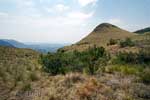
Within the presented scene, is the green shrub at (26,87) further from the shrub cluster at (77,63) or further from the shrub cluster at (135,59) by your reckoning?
the shrub cluster at (135,59)

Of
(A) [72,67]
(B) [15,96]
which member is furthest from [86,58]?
(B) [15,96]

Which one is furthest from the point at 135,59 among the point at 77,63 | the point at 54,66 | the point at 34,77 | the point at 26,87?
the point at 26,87

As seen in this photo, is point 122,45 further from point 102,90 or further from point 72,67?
point 102,90

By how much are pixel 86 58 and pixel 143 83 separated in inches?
248

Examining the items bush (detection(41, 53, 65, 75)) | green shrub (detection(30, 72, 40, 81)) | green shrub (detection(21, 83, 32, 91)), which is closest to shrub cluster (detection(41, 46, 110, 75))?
bush (detection(41, 53, 65, 75))

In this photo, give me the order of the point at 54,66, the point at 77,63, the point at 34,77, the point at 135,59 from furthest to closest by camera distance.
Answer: the point at 135,59 < the point at 54,66 < the point at 77,63 < the point at 34,77

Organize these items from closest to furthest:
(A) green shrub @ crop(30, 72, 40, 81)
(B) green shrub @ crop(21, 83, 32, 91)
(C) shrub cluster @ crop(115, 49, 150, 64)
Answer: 1. (B) green shrub @ crop(21, 83, 32, 91)
2. (A) green shrub @ crop(30, 72, 40, 81)
3. (C) shrub cluster @ crop(115, 49, 150, 64)

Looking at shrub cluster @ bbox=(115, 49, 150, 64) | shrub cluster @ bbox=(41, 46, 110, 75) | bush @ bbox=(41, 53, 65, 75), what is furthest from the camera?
shrub cluster @ bbox=(115, 49, 150, 64)

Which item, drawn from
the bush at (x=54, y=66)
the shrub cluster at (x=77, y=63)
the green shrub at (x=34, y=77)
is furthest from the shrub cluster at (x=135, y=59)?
the green shrub at (x=34, y=77)

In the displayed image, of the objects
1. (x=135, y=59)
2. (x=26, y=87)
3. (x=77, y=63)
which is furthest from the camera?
(x=135, y=59)

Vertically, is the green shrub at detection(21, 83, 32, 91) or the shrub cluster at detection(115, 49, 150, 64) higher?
the shrub cluster at detection(115, 49, 150, 64)

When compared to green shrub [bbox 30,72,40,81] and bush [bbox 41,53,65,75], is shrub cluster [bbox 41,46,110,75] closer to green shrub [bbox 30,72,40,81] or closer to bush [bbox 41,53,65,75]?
bush [bbox 41,53,65,75]

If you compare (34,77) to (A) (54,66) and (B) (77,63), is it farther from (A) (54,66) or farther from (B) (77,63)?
(B) (77,63)

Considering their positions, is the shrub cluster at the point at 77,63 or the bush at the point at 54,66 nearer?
the shrub cluster at the point at 77,63
